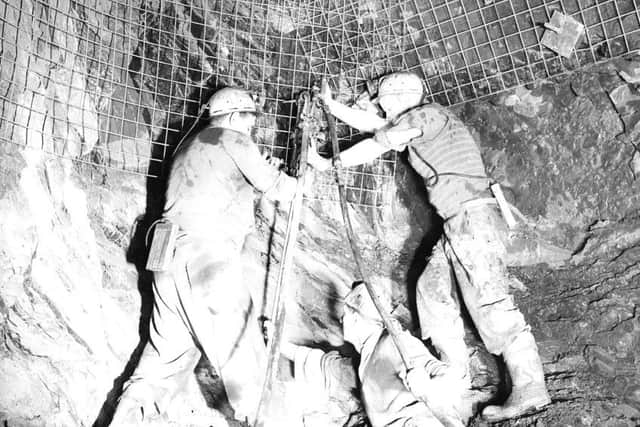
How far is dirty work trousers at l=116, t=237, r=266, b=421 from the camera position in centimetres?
372

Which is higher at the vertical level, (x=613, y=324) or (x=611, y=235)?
(x=611, y=235)

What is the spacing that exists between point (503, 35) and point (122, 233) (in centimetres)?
Result: 285

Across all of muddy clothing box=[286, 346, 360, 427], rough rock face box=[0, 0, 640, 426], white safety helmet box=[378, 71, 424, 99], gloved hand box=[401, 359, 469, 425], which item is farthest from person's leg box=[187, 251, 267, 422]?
white safety helmet box=[378, 71, 424, 99]

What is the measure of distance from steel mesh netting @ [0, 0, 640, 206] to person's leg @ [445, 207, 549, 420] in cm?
113

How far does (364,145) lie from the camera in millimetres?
4297

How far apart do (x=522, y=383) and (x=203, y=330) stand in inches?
66.6

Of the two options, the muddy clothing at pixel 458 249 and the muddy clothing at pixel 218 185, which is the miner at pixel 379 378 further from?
the muddy clothing at pixel 218 185

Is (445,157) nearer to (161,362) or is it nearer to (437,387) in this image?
(437,387)

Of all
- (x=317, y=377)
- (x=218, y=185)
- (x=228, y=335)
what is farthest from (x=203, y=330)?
(x=218, y=185)

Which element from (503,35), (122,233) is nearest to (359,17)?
(503,35)

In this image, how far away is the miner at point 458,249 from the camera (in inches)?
149

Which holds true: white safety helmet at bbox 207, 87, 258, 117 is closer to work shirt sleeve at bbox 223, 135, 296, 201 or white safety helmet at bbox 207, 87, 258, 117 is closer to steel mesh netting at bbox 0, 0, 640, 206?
work shirt sleeve at bbox 223, 135, 296, 201

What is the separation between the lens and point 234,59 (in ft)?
16.6

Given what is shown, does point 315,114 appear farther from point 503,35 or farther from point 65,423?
point 65,423
